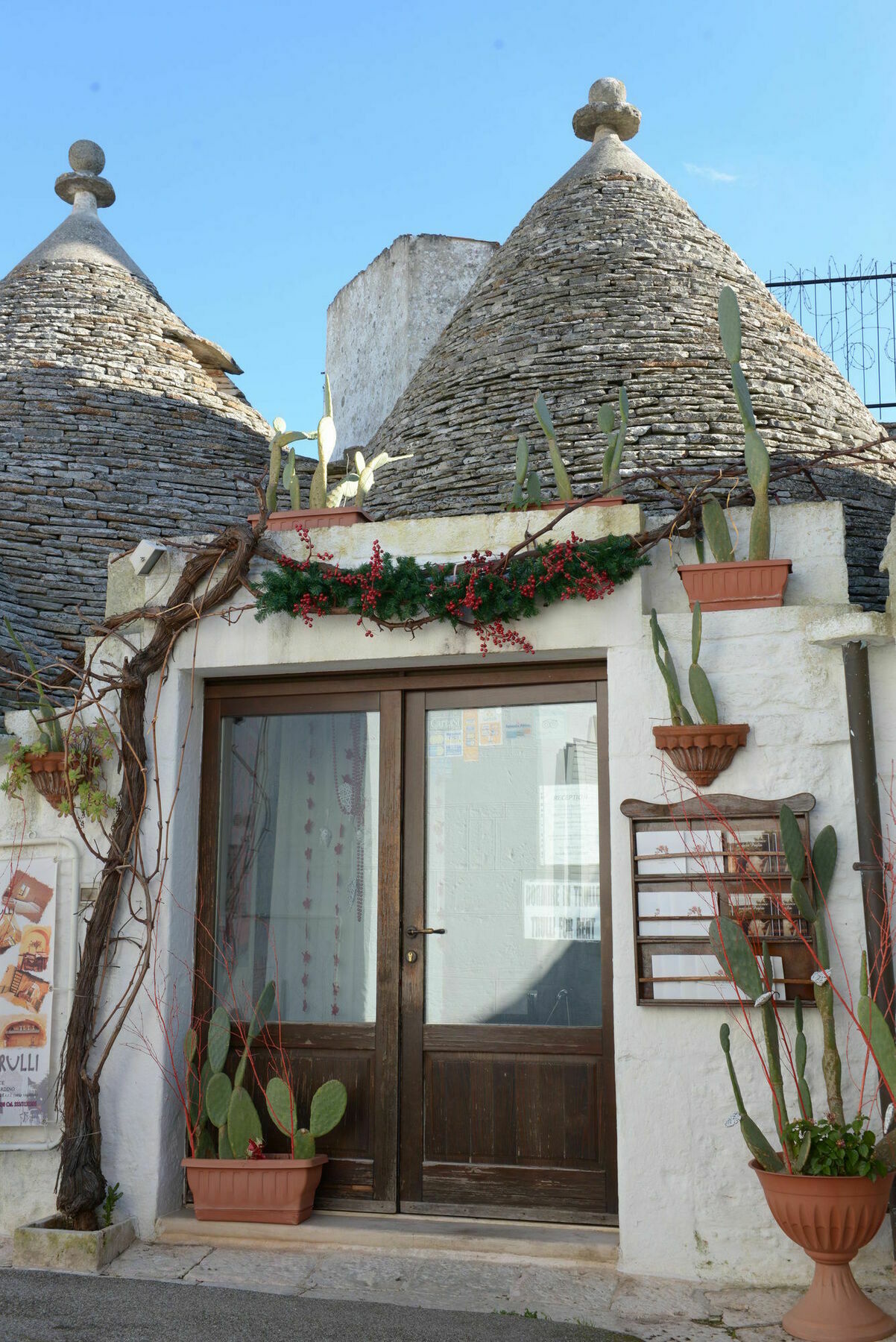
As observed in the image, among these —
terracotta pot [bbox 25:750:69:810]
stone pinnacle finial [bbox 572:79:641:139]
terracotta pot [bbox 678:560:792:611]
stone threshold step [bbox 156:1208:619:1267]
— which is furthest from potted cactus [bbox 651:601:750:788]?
stone pinnacle finial [bbox 572:79:641:139]

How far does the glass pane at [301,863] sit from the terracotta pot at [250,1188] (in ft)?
2.04

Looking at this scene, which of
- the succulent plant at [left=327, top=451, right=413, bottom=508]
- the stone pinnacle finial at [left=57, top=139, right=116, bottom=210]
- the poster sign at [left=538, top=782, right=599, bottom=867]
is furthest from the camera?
the stone pinnacle finial at [left=57, top=139, right=116, bottom=210]

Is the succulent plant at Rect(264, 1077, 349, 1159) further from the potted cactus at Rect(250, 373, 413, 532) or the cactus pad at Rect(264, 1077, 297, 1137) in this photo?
the potted cactus at Rect(250, 373, 413, 532)

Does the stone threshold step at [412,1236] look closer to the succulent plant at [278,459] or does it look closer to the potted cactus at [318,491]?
the potted cactus at [318,491]

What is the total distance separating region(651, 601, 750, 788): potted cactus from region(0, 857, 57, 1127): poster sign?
→ 2.66 m

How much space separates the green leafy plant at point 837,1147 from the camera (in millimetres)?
3750

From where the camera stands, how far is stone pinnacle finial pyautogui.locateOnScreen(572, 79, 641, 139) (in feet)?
48.6

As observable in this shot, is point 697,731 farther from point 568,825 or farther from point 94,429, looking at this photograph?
point 94,429

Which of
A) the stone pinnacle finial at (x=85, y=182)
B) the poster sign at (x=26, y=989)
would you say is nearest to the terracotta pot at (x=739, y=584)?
the poster sign at (x=26, y=989)

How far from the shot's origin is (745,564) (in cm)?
Answer: 464

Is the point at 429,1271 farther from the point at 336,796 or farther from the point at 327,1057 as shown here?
the point at 336,796

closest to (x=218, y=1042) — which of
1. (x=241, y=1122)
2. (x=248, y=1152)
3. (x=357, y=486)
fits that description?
(x=241, y=1122)

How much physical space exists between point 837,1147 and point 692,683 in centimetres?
164

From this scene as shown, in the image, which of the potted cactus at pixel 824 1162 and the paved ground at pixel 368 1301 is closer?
the potted cactus at pixel 824 1162
